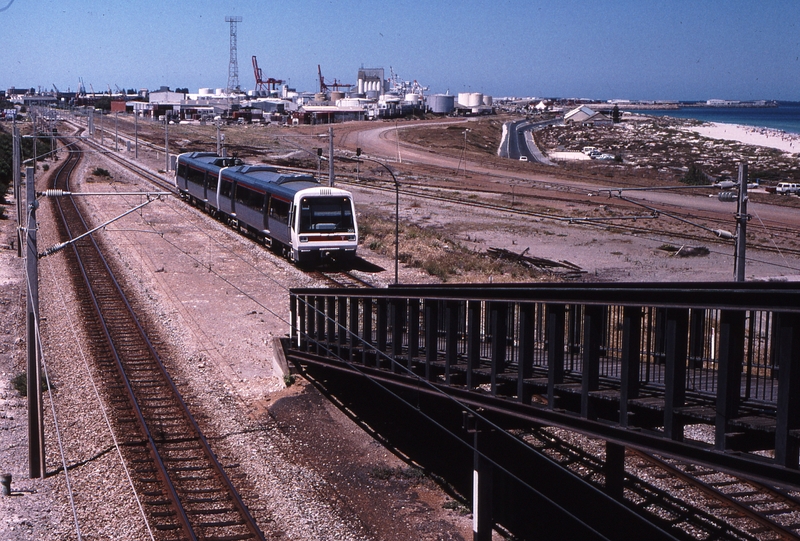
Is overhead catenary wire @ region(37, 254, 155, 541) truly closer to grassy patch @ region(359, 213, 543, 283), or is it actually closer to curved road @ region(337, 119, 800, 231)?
curved road @ region(337, 119, 800, 231)

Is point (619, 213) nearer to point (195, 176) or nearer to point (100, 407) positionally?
point (195, 176)

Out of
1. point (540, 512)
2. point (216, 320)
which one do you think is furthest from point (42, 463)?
→ point (216, 320)

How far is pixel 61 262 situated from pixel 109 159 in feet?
175

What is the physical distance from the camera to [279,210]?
3014 cm

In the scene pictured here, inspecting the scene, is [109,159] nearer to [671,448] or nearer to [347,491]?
[347,491]

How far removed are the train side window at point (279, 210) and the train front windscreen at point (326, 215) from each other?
129cm

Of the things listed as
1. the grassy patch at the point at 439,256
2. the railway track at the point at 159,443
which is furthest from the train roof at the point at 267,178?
the railway track at the point at 159,443

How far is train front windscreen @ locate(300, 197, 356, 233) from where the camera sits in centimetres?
2808

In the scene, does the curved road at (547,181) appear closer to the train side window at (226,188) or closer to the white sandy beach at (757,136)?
the train side window at (226,188)

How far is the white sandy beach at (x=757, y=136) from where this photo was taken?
121 m

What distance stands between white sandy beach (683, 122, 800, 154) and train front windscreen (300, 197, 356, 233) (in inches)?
3767

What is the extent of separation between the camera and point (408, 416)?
14648 millimetres

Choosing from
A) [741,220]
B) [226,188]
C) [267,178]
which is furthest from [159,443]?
[226,188]

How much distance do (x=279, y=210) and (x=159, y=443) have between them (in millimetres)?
17345
